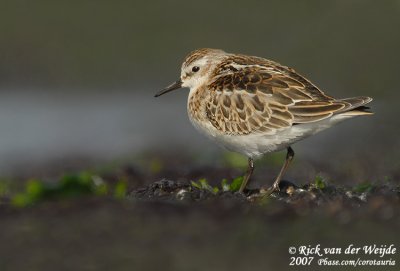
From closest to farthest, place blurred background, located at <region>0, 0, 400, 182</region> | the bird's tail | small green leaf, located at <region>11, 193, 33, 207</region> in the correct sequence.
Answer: small green leaf, located at <region>11, 193, 33, 207</region>
the bird's tail
blurred background, located at <region>0, 0, 400, 182</region>

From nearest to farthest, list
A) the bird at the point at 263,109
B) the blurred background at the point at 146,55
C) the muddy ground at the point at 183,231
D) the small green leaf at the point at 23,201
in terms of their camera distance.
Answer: the muddy ground at the point at 183,231, the small green leaf at the point at 23,201, the bird at the point at 263,109, the blurred background at the point at 146,55

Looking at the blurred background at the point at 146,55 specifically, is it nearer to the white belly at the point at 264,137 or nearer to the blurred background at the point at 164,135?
the blurred background at the point at 164,135

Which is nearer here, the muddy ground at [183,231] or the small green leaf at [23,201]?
the muddy ground at [183,231]

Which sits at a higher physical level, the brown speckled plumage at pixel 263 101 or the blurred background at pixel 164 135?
the brown speckled plumage at pixel 263 101

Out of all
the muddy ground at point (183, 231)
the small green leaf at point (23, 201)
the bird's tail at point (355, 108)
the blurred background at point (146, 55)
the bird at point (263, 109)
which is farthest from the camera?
the blurred background at point (146, 55)

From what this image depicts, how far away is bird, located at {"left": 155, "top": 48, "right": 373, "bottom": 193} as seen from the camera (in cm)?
867

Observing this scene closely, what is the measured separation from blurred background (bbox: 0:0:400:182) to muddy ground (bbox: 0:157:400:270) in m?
9.30

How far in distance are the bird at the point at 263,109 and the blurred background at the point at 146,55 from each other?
7487 millimetres

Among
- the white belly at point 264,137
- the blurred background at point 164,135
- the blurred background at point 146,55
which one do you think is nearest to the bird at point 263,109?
the white belly at point 264,137

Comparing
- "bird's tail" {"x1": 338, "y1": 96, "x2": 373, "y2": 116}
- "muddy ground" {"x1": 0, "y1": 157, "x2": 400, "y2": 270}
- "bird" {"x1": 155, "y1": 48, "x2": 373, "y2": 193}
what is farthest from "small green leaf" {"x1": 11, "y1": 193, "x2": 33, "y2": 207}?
"bird's tail" {"x1": 338, "y1": 96, "x2": 373, "y2": 116}

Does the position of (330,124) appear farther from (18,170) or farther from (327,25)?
(327,25)

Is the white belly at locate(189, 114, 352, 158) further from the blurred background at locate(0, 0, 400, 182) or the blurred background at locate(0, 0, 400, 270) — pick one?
the blurred background at locate(0, 0, 400, 182)

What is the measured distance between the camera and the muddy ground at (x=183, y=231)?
630 centimetres

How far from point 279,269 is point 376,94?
13.5m
